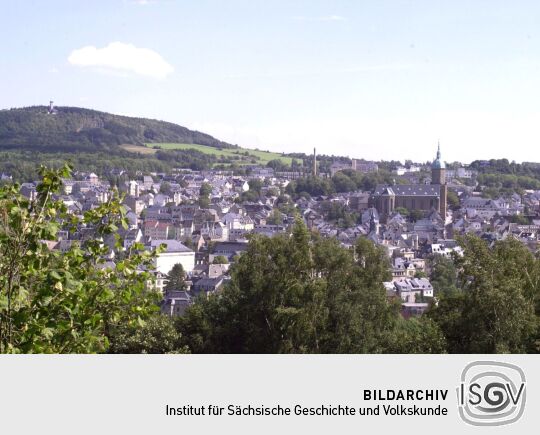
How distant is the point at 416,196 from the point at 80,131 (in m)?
46.3

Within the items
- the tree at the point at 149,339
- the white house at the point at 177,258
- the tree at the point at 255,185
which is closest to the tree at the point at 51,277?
the tree at the point at 149,339

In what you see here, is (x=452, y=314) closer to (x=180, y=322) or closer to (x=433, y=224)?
(x=180, y=322)

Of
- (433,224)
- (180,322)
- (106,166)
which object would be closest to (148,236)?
(433,224)

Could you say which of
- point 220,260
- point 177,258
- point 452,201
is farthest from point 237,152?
point 220,260

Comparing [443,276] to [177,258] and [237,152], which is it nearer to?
[177,258]

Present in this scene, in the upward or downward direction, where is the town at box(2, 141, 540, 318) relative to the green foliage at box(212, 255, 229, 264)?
upward

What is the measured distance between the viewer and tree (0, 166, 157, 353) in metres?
3.02

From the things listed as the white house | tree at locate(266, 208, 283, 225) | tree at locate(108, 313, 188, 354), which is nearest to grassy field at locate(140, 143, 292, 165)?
tree at locate(266, 208, 283, 225)

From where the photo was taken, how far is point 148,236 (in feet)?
166

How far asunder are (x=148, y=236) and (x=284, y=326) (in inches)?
1653

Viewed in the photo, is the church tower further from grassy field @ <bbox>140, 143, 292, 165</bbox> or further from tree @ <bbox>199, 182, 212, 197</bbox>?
grassy field @ <bbox>140, 143, 292, 165</bbox>
